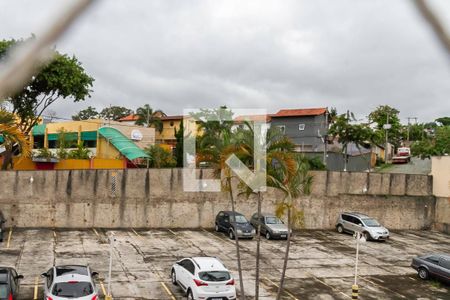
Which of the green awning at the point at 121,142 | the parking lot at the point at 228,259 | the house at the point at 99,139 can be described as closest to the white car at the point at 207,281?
the parking lot at the point at 228,259

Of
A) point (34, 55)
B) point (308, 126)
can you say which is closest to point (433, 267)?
point (34, 55)

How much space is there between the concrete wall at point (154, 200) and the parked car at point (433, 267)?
1290 centimetres

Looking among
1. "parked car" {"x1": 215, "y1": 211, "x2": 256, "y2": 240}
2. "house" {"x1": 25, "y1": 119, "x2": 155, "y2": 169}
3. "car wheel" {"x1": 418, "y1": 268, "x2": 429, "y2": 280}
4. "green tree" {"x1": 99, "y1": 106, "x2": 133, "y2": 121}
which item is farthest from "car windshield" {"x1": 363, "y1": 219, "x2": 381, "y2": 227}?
"green tree" {"x1": 99, "y1": 106, "x2": 133, "y2": 121}

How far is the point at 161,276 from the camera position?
65.4ft

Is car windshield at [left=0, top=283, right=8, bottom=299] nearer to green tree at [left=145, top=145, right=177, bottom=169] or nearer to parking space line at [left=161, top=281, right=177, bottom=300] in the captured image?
parking space line at [left=161, top=281, right=177, bottom=300]

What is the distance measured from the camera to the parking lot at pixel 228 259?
742 inches

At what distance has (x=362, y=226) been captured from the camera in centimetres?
3152

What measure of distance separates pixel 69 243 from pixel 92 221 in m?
5.25

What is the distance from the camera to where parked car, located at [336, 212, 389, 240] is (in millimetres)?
30547

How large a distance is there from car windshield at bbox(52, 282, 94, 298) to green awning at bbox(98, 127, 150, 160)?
105 ft

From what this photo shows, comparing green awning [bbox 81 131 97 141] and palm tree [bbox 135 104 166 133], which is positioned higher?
palm tree [bbox 135 104 166 133]

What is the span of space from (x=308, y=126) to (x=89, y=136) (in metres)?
26.6

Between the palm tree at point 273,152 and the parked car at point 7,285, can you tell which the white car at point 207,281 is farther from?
the parked car at point 7,285

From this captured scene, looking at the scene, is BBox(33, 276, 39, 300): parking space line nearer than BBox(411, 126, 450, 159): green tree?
Yes
